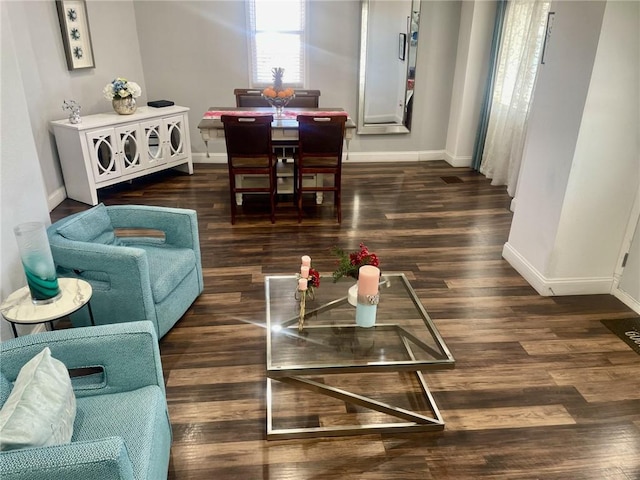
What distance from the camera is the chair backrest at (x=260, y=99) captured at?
4906 millimetres

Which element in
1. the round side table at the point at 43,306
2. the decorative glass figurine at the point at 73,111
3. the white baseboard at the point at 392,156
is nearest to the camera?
the round side table at the point at 43,306

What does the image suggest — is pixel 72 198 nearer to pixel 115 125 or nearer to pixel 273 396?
pixel 115 125

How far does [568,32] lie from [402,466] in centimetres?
260

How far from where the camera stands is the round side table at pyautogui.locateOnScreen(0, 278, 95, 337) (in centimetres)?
183

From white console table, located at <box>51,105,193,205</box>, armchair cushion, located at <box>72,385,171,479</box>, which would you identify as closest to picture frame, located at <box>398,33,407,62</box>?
white console table, located at <box>51,105,193,205</box>

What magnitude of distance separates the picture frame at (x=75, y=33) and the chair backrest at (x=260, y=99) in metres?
1.49

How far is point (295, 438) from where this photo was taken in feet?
6.70

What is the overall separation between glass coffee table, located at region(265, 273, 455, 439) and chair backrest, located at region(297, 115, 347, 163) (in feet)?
5.98

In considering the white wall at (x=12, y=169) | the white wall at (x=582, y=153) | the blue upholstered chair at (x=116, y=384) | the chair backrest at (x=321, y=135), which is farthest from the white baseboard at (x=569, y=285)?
the white wall at (x=12, y=169)

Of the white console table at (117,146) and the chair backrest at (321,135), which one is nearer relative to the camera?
the chair backrest at (321,135)

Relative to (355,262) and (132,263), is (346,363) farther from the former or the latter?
(132,263)

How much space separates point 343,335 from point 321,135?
2249 mm

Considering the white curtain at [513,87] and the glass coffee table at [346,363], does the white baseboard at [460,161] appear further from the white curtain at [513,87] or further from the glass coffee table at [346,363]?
the glass coffee table at [346,363]

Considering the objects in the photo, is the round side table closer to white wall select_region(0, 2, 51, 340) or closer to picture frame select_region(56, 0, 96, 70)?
white wall select_region(0, 2, 51, 340)
